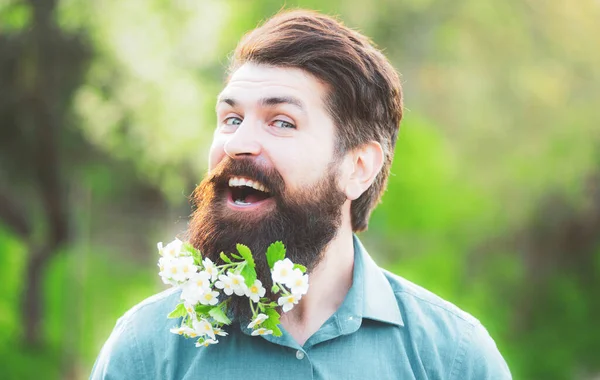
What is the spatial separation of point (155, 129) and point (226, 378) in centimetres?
798

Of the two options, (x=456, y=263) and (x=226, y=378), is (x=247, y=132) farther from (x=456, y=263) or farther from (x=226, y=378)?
(x=456, y=263)

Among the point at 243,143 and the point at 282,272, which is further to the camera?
the point at 243,143

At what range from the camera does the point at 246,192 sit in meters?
2.69

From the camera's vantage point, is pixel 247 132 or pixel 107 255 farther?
pixel 107 255

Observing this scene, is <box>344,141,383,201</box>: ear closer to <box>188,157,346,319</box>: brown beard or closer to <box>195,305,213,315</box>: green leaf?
<box>188,157,346,319</box>: brown beard

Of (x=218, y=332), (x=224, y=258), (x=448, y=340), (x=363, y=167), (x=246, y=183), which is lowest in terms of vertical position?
(x=448, y=340)

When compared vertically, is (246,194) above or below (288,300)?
above

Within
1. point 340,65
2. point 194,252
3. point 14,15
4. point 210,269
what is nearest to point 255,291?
point 210,269

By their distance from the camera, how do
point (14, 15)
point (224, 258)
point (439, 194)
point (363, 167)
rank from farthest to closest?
point (439, 194) → point (14, 15) → point (363, 167) → point (224, 258)

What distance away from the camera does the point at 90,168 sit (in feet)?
34.1

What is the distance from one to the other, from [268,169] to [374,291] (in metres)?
0.61

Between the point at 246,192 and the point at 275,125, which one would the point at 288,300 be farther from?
the point at 275,125

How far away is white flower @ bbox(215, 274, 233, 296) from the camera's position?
2428 mm

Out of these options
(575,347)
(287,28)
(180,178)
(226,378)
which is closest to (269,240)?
(226,378)
